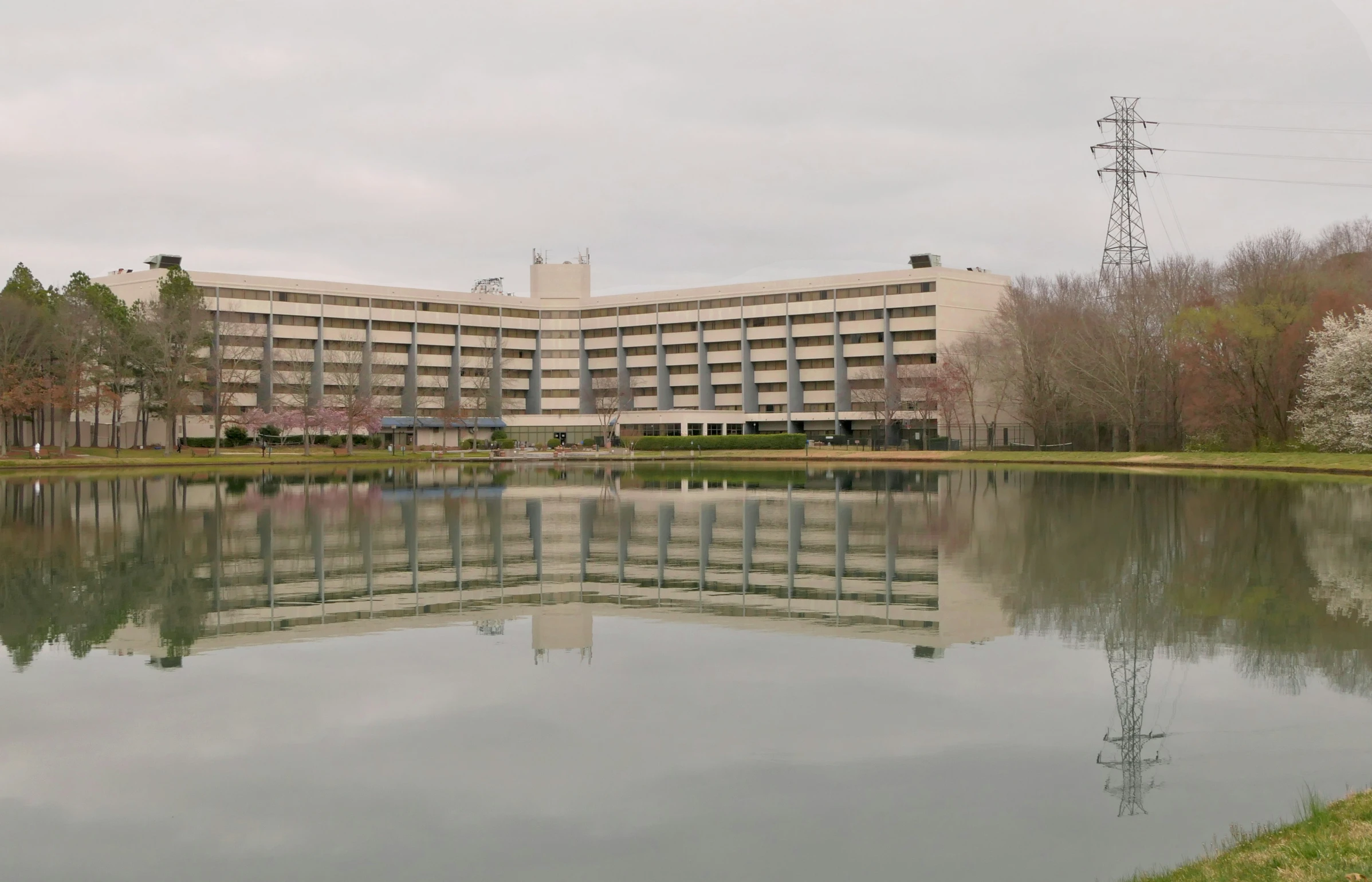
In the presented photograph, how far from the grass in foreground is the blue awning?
11767 cm

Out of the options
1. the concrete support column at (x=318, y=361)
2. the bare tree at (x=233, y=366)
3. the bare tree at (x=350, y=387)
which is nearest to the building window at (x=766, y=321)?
the bare tree at (x=350, y=387)

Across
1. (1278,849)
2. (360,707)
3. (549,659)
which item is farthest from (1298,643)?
(360,707)

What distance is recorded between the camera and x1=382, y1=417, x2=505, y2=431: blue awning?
124812 millimetres

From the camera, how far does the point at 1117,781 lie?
31.7 feet

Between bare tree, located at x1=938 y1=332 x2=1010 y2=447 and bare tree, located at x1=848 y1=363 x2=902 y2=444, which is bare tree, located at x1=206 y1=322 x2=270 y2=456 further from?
bare tree, located at x1=938 y1=332 x2=1010 y2=447

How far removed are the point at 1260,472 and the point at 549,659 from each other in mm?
56470

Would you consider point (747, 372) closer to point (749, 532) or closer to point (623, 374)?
point (623, 374)

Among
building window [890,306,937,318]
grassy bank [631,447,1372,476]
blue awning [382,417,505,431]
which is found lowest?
grassy bank [631,447,1372,476]

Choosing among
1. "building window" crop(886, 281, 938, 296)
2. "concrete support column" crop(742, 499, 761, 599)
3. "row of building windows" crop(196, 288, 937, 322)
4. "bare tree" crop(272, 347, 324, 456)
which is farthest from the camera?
"row of building windows" crop(196, 288, 937, 322)

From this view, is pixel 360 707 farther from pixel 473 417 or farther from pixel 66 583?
pixel 473 417

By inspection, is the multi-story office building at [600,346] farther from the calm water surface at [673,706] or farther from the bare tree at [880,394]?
the calm water surface at [673,706]

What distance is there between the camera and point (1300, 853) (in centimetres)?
722

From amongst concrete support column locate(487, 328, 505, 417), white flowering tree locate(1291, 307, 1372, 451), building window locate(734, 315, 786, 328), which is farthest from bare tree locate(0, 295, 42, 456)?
white flowering tree locate(1291, 307, 1372, 451)

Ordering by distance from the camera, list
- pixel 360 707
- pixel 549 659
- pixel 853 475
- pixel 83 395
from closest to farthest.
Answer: pixel 360 707 → pixel 549 659 → pixel 853 475 → pixel 83 395
